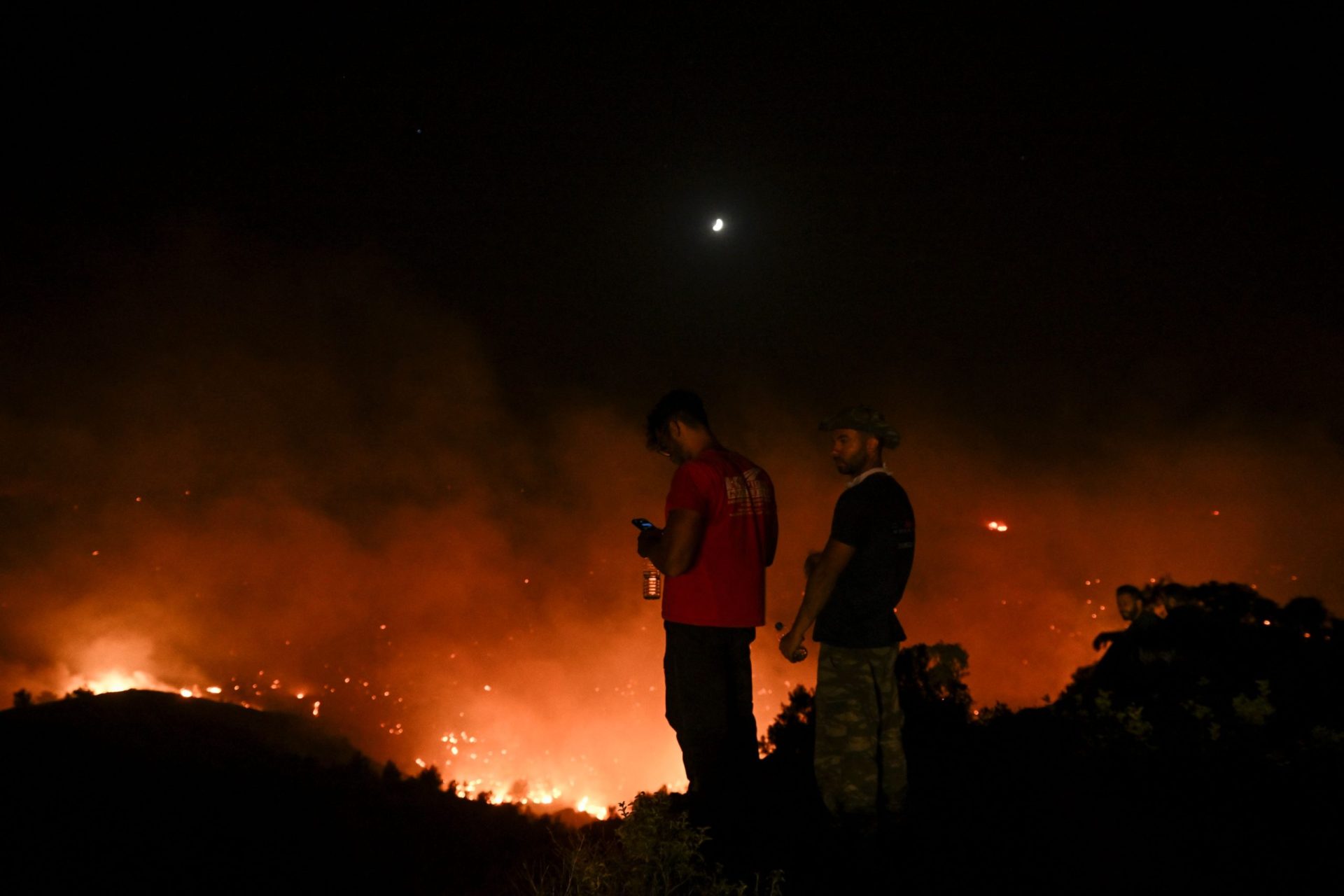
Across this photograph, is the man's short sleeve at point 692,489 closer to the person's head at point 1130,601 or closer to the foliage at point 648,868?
the foliage at point 648,868

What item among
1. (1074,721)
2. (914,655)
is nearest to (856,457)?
(1074,721)

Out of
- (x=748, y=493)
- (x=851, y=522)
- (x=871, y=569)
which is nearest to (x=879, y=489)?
(x=851, y=522)

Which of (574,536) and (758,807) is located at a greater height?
(574,536)

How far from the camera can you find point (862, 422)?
3859 millimetres

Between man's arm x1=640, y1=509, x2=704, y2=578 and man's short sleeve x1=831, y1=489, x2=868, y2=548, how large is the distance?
0.67 m

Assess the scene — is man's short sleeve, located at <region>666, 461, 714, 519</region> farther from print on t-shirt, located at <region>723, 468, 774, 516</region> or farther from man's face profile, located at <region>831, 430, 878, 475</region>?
man's face profile, located at <region>831, 430, 878, 475</region>

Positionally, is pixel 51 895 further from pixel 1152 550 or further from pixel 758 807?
pixel 1152 550

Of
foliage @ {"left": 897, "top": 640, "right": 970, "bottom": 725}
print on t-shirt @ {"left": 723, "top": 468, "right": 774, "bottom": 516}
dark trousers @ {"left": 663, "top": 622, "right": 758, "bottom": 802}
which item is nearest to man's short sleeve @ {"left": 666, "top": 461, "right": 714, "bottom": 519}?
print on t-shirt @ {"left": 723, "top": 468, "right": 774, "bottom": 516}

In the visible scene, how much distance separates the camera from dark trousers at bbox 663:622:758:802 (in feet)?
11.9

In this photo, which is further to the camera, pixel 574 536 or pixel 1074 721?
pixel 574 536

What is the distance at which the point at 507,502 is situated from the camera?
2844cm

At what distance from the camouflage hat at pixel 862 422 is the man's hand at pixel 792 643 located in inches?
43.0

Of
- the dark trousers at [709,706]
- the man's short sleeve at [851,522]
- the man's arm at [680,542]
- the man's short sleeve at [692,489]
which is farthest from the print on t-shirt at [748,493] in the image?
the dark trousers at [709,706]

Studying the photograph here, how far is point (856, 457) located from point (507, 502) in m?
25.7
